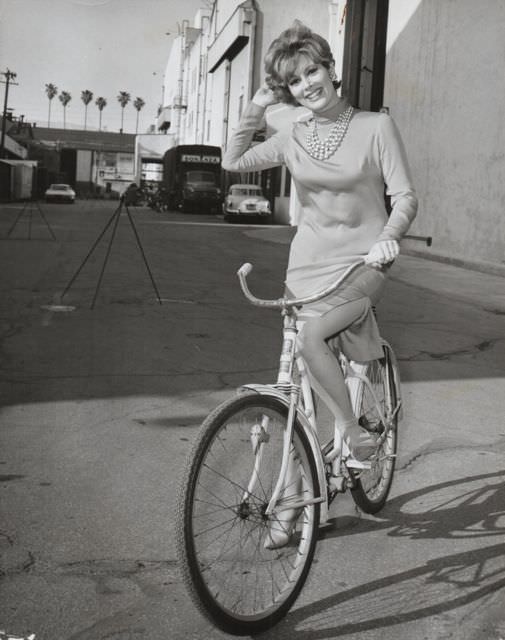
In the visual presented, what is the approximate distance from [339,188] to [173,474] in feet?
6.52

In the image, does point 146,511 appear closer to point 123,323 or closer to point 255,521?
point 255,521

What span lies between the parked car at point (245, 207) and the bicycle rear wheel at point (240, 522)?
3595 centimetres

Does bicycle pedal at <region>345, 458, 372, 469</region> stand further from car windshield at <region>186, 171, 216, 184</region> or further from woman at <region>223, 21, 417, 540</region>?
car windshield at <region>186, 171, 216, 184</region>

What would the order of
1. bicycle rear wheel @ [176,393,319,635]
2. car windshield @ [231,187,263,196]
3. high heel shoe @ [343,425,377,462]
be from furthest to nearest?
car windshield @ [231,187,263,196], high heel shoe @ [343,425,377,462], bicycle rear wheel @ [176,393,319,635]

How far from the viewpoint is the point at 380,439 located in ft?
13.1

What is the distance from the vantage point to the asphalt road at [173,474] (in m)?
3.17

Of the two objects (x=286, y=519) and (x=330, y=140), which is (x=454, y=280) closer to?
(x=330, y=140)

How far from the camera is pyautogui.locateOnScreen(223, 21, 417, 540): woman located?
10.8 ft

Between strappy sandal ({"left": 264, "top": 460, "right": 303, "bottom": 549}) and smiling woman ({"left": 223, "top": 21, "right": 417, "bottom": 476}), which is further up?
smiling woman ({"left": 223, "top": 21, "right": 417, "bottom": 476})

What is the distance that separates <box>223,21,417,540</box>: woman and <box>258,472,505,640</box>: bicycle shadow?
56 cm

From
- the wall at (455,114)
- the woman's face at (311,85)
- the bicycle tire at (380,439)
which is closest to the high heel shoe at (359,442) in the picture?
the bicycle tire at (380,439)

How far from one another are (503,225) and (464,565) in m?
17.2

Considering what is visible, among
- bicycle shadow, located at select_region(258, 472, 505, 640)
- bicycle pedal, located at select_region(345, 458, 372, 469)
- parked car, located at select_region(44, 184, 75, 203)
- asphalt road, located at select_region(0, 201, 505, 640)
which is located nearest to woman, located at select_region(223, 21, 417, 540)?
bicycle pedal, located at select_region(345, 458, 372, 469)

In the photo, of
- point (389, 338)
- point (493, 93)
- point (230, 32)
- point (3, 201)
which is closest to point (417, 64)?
point (493, 93)
